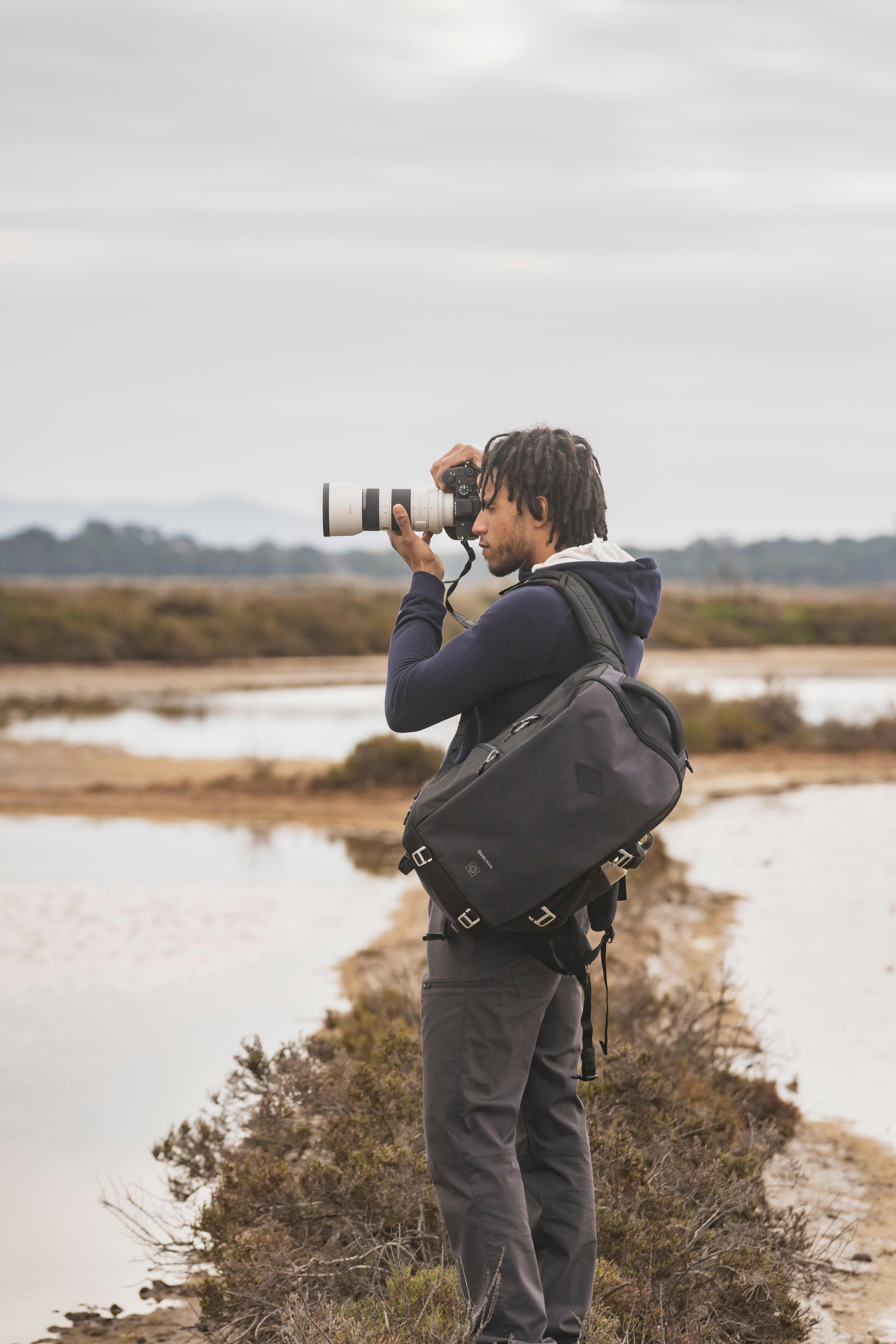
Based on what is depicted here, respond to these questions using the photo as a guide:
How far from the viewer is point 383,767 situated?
48.6 ft

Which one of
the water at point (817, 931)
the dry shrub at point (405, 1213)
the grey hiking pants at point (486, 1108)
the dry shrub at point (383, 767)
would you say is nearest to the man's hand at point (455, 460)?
the grey hiking pants at point (486, 1108)

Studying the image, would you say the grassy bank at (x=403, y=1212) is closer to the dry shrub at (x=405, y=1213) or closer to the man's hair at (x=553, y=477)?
the dry shrub at (x=405, y=1213)

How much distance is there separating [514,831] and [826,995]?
17.7 feet

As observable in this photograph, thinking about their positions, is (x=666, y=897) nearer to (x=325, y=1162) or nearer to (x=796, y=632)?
(x=325, y=1162)

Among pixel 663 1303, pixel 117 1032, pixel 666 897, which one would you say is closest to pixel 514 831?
pixel 663 1303

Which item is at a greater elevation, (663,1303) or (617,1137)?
(617,1137)

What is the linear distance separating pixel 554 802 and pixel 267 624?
118 ft

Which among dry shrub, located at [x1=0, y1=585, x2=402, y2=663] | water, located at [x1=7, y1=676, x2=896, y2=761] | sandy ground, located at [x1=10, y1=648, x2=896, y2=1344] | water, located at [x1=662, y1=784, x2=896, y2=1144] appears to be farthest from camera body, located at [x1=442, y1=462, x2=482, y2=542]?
dry shrub, located at [x1=0, y1=585, x2=402, y2=663]

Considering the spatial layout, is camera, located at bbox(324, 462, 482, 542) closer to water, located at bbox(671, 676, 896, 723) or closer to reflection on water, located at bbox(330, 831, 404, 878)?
reflection on water, located at bbox(330, 831, 404, 878)

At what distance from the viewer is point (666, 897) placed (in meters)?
9.38

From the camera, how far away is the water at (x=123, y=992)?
4.38m

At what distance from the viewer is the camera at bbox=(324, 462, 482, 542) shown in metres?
2.85

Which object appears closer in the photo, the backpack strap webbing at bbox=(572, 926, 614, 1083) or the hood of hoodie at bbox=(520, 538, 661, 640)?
the hood of hoodie at bbox=(520, 538, 661, 640)

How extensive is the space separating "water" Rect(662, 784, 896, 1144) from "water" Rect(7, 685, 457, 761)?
396cm
